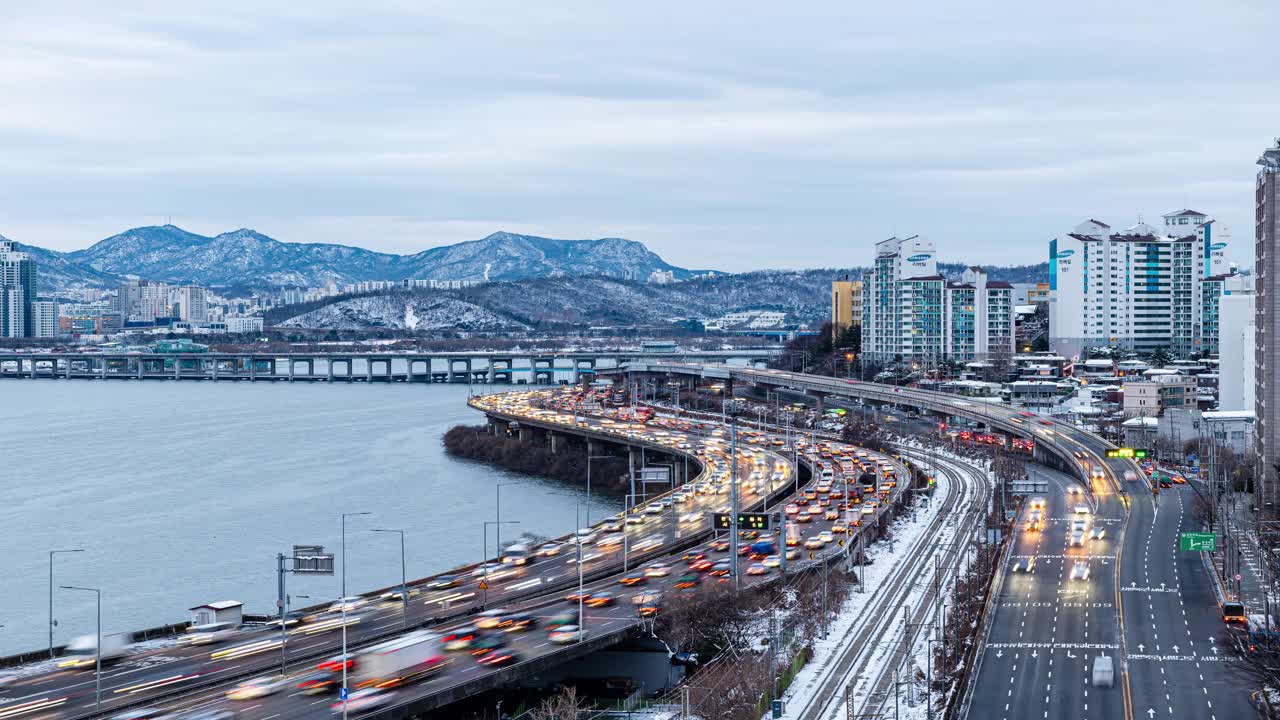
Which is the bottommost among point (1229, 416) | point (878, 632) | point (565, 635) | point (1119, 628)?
point (878, 632)

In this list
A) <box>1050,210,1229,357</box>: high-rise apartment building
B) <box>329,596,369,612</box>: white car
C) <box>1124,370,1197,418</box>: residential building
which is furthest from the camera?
<box>1050,210,1229,357</box>: high-rise apartment building

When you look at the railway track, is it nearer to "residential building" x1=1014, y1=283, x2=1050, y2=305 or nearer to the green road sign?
the green road sign

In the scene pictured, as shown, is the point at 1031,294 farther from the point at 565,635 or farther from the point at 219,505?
the point at 565,635

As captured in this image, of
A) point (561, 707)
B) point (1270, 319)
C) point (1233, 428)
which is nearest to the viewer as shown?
point (561, 707)

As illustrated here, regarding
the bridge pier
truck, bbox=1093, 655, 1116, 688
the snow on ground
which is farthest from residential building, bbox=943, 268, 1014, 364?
truck, bbox=1093, 655, 1116, 688

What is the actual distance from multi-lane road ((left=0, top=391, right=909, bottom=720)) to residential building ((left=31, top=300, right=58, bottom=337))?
17056 centimetres

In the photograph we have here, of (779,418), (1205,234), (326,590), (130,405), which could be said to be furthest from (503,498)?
(1205,234)

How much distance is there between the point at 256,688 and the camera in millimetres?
17453

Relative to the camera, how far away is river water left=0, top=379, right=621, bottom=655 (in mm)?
29781

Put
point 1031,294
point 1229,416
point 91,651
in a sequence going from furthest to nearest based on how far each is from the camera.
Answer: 1. point 1031,294
2. point 1229,416
3. point 91,651

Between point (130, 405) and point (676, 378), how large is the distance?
3512 cm

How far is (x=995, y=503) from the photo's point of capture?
1371 inches

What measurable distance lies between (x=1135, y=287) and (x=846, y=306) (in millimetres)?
26589

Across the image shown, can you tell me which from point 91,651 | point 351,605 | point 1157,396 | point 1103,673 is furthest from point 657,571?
point 1157,396
